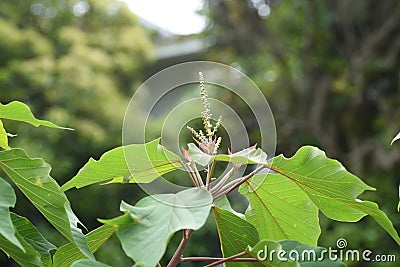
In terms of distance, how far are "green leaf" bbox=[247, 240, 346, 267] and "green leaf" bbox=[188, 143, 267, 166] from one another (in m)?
0.06

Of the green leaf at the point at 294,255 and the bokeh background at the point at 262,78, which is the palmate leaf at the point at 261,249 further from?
the bokeh background at the point at 262,78

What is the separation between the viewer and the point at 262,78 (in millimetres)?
3660

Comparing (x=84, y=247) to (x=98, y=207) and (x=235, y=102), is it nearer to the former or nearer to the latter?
(x=235, y=102)

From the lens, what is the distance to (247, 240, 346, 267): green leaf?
0.40m

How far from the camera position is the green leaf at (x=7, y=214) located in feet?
1.07

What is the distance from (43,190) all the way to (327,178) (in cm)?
21

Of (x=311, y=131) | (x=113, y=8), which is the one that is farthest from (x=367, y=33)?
(x=113, y=8)

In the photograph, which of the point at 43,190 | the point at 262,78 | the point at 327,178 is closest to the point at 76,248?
the point at 43,190

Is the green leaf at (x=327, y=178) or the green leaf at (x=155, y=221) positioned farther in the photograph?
the green leaf at (x=327, y=178)

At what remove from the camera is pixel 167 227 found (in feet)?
1.13

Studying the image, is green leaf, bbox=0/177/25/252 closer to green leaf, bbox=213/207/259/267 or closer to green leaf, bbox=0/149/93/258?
green leaf, bbox=0/149/93/258

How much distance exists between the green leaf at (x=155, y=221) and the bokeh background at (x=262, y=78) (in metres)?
2.66

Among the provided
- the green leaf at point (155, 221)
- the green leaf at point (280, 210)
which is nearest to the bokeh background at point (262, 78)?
the green leaf at point (280, 210)

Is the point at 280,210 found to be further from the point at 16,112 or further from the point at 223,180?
the point at 16,112
